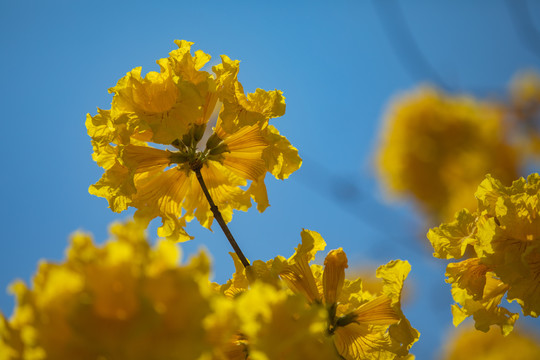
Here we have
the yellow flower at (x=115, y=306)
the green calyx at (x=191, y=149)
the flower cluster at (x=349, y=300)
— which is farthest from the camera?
the green calyx at (x=191, y=149)

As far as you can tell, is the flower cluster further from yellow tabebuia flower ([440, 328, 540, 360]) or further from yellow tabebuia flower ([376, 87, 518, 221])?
yellow tabebuia flower ([376, 87, 518, 221])

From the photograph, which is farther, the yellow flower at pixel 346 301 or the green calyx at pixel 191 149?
the green calyx at pixel 191 149

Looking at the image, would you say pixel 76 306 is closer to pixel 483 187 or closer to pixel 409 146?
pixel 483 187

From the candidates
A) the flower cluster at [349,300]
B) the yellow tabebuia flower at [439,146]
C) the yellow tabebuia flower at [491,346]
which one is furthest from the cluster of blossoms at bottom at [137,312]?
the yellow tabebuia flower at [439,146]

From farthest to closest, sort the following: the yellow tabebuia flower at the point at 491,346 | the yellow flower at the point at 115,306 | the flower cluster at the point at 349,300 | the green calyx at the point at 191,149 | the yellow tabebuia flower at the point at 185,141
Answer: the yellow tabebuia flower at the point at 491,346 < the green calyx at the point at 191,149 < the yellow tabebuia flower at the point at 185,141 < the flower cluster at the point at 349,300 < the yellow flower at the point at 115,306

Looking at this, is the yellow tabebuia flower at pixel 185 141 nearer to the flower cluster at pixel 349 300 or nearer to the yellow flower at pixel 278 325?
the flower cluster at pixel 349 300

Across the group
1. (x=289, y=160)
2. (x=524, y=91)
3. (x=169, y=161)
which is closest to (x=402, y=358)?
(x=289, y=160)
